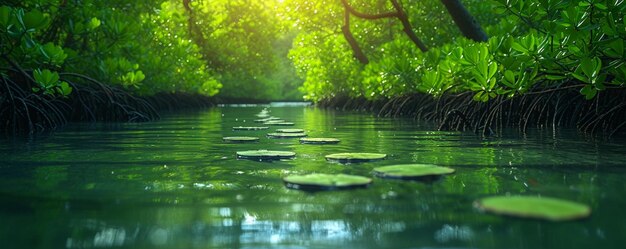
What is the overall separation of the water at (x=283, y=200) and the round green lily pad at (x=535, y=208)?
0.03 m

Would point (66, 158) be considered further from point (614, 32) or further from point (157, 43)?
point (157, 43)

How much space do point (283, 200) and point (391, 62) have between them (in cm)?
916

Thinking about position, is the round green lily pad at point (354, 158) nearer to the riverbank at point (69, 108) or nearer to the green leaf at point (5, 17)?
the green leaf at point (5, 17)

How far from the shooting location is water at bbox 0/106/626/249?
192 centimetres

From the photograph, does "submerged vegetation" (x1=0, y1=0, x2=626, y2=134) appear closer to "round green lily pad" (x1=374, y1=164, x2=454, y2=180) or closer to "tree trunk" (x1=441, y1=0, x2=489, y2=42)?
"tree trunk" (x1=441, y1=0, x2=489, y2=42)

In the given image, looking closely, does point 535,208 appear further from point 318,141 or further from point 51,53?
point 51,53

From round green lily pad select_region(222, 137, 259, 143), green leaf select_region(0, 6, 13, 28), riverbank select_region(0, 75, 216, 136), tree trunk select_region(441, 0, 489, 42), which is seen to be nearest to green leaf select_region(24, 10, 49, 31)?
green leaf select_region(0, 6, 13, 28)

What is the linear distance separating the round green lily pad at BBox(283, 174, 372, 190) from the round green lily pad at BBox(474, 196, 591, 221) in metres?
0.60

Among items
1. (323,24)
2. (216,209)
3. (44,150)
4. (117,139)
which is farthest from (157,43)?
(216,209)

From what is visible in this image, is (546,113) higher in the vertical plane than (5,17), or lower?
lower

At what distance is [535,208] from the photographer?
2.08m

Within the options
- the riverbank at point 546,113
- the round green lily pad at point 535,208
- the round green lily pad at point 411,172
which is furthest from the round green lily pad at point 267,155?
the riverbank at point 546,113

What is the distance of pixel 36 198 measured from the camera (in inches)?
106

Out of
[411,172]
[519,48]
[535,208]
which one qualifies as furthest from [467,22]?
[535,208]
